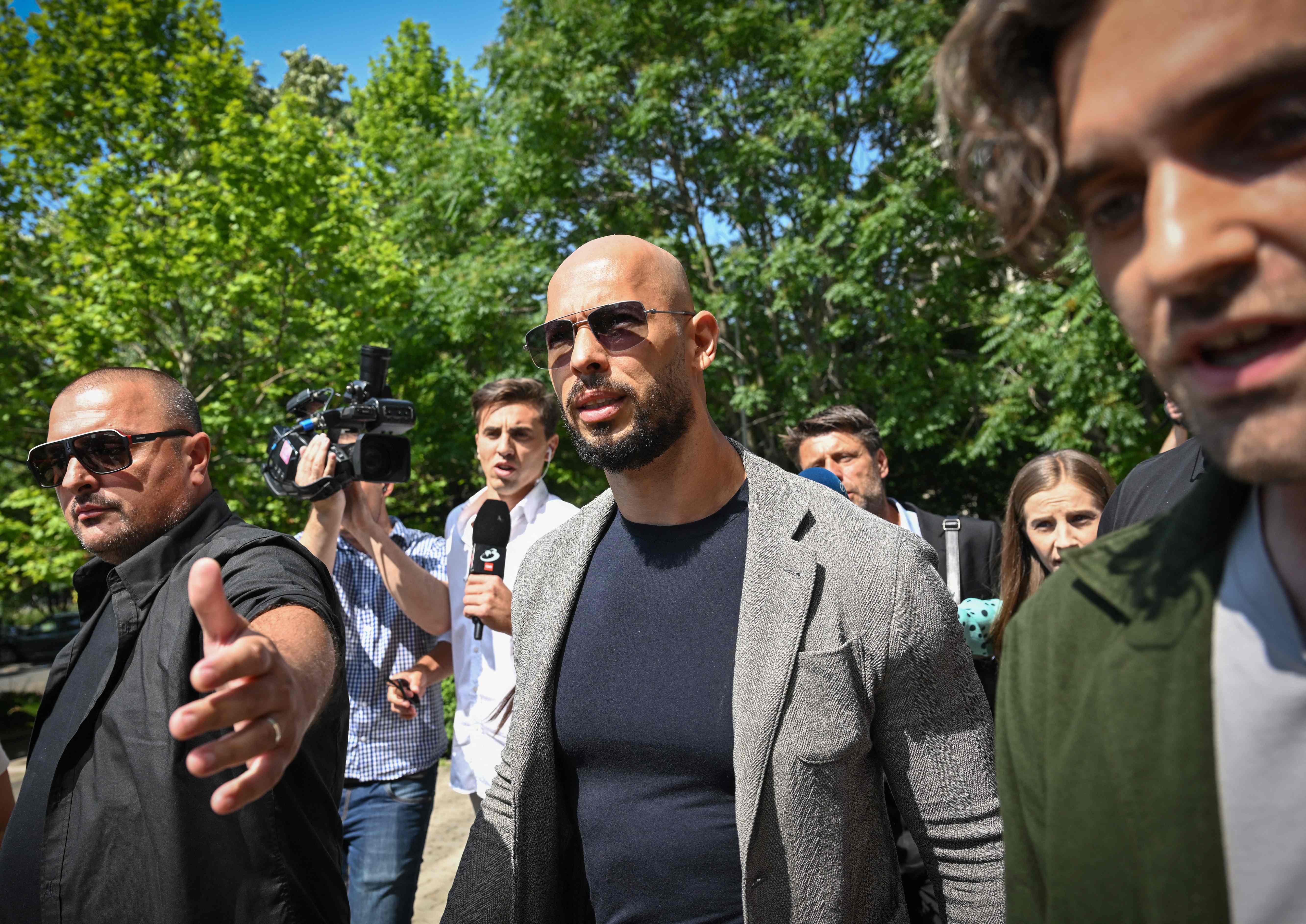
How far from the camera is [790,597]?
75.5 inches

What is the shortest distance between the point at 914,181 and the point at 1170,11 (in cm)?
1149

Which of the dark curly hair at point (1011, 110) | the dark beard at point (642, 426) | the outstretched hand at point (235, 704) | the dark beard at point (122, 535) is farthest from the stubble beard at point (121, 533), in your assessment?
the dark curly hair at point (1011, 110)

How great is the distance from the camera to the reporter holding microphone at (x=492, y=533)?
11.7 feet

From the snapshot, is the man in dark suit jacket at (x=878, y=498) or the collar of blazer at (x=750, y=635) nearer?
the collar of blazer at (x=750, y=635)

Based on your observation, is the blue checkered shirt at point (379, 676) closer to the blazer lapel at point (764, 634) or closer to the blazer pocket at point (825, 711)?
the blazer lapel at point (764, 634)

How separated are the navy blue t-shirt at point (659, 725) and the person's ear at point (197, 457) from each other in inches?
50.0

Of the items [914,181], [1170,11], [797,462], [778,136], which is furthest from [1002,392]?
[1170,11]

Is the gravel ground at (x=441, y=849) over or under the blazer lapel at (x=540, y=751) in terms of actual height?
under

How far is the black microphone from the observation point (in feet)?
10.6

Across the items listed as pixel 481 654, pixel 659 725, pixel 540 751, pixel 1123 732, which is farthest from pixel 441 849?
pixel 1123 732

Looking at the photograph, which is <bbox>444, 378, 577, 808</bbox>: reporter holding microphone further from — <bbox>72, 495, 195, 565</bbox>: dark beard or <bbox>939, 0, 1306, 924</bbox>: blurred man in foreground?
<bbox>939, 0, 1306, 924</bbox>: blurred man in foreground

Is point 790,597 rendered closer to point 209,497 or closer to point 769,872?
point 769,872

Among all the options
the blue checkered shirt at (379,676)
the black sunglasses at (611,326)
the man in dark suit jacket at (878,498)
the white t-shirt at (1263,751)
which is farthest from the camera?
the man in dark suit jacket at (878,498)

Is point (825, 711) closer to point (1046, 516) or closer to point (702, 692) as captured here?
point (702, 692)
